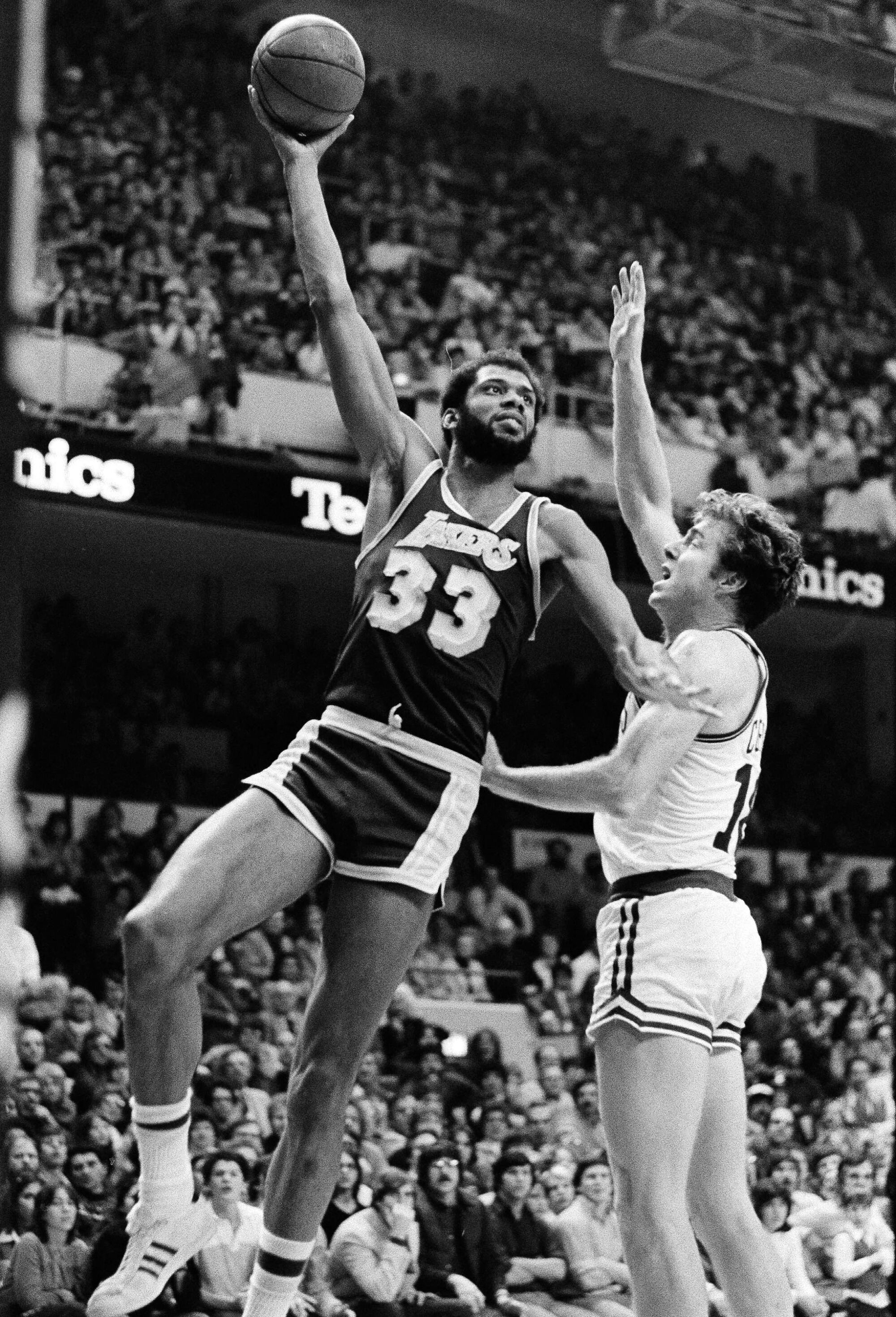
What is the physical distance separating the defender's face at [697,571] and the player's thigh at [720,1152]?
1.21 metres

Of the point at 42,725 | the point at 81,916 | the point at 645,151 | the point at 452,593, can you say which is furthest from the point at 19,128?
the point at 645,151

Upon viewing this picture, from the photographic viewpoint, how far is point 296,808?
446 centimetres

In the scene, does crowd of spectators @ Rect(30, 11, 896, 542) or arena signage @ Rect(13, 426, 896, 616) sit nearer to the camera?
arena signage @ Rect(13, 426, 896, 616)

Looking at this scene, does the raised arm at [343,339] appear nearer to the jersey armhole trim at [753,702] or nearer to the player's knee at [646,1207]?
the jersey armhole trim at [753,702]

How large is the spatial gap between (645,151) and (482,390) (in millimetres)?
18494

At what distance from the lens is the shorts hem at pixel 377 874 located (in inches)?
177

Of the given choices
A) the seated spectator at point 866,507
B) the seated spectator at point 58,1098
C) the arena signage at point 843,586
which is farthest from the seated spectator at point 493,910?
the seated spectator at point 58,1098

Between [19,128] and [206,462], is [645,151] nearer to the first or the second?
[206,462]

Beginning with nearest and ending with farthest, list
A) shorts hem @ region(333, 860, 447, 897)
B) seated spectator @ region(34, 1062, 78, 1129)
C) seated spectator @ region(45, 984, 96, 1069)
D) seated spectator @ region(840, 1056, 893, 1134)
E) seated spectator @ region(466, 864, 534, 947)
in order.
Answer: shorts hem @ region(333, 860, 447, 897), seated spectator @ region(34, 1062, 78, 1129), seated spectator @ region(45, 984, 96, 1069), seated spectator @ region(840, 1056, 893, 1134), seated spectator @ region(466, 864, 534, 947)

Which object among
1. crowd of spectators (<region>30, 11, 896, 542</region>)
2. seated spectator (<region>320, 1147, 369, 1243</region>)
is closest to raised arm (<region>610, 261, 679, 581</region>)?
seated spectator (<region>320, 1147, 369, 1243</region>)

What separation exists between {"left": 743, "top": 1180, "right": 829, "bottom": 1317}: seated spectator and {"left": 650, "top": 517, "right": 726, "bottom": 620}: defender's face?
5.39 m

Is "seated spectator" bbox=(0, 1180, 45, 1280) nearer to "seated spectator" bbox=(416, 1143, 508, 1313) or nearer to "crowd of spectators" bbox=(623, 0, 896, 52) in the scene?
"seated spectator" bbox=(416, 1143, 508, 1313)

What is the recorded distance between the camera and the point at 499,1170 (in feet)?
31.1

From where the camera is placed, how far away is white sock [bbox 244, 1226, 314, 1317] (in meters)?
4.38
